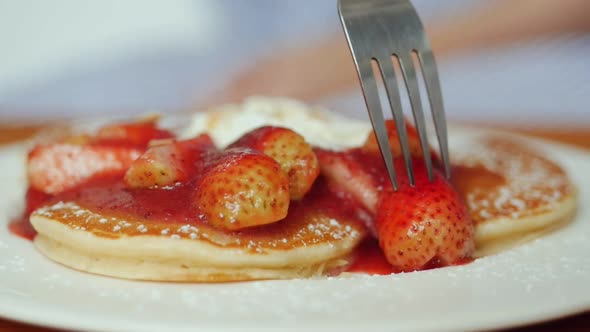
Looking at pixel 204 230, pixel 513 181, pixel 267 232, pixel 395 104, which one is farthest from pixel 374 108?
pixel 513 181

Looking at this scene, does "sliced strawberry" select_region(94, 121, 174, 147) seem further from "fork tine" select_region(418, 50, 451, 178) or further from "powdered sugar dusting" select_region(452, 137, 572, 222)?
"powdered sugar dusting" select_region(452, 137, 572, 222)

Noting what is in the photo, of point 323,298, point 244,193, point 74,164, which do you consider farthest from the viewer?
point 74,164

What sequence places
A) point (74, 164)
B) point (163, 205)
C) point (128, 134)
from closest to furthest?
point (163, 205) → point (74, 164) → point (128, 134)

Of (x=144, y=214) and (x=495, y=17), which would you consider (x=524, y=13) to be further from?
(x=144, y=214)

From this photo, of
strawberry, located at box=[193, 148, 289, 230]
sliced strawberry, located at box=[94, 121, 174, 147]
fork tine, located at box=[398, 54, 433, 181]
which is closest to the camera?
strawberry, located at box=[193, 148, 289, 230]

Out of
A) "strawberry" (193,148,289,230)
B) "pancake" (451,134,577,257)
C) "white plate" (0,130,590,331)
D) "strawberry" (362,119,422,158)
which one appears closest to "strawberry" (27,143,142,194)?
"white plate" (0,130,590,331)

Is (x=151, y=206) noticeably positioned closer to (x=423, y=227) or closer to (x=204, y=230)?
(x=204, y=230)
